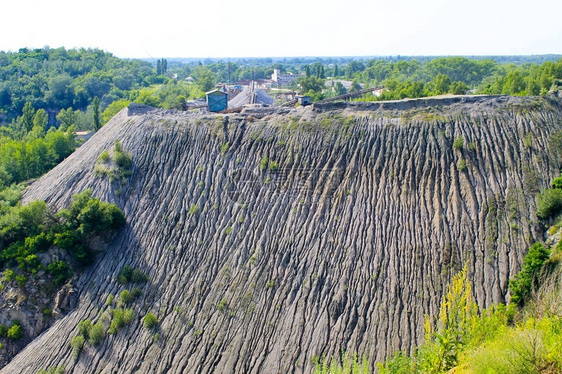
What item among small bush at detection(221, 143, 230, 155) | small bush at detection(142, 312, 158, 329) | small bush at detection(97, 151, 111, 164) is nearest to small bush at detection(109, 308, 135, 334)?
small bush at detection(142, 312, 158, 329)

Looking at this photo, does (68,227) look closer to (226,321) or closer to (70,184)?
(70,184)

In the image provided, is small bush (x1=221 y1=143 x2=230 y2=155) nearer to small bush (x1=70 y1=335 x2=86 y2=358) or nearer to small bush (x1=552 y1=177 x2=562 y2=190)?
small bush (x1=70 y1=335 x2=86 y2=358)

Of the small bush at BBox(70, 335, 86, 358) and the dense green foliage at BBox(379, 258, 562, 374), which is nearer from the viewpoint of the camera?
the dense green foliage at BBox(379, 258, 562, 374)

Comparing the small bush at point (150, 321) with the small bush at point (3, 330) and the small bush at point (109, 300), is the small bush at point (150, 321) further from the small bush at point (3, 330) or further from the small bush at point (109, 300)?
the small bush at point (3, 330)

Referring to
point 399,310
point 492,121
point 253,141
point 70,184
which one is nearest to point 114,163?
point 70,184

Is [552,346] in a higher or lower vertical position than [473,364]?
higher

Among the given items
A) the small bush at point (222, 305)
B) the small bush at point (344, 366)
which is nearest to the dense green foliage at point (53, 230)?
the small bush at point (222, 305)

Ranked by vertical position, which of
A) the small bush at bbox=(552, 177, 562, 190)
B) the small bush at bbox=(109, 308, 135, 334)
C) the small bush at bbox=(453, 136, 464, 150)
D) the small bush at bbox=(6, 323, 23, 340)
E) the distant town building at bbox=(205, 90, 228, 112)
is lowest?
the small bush at bbox=(6, 323, 23, 340)
